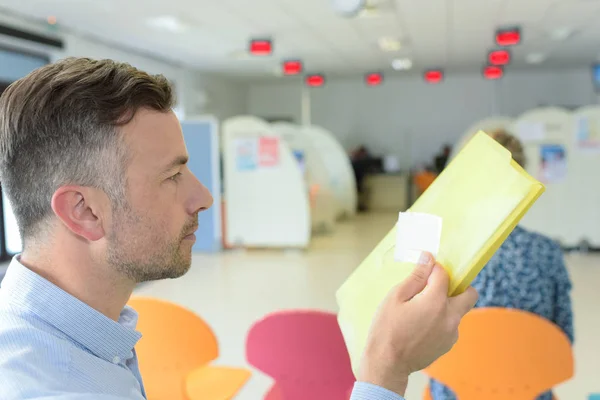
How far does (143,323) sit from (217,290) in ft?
10.7

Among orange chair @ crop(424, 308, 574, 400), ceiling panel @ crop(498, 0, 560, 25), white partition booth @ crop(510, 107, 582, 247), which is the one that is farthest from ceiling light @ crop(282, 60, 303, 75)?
orange chair @ crop(424, 308, 574, 400)

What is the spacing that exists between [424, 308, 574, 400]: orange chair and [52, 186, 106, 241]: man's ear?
1.15m

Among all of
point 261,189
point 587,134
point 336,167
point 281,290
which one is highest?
point 587,134

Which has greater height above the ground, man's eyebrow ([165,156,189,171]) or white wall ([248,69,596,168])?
white wall ([248,69,596,168])

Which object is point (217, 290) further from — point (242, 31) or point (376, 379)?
point (376, 379)

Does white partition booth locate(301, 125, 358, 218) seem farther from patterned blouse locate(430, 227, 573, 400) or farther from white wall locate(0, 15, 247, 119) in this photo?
patterned blouse locate(430, 227, 573, 400)

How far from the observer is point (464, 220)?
752 mm

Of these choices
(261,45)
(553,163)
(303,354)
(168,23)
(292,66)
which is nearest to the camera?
(303,354)

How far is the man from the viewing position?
0.74 metres

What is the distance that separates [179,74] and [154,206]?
8.79 metres

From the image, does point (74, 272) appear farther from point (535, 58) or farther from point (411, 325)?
point (535, 58)

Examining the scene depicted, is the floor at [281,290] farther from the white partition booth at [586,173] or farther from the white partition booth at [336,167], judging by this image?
the white partition booth at [336,167]

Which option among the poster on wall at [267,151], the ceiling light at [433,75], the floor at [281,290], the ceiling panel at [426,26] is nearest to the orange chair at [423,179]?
the ceiling light at [433,75]

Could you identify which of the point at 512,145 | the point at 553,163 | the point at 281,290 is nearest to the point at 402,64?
the point at 553,163
